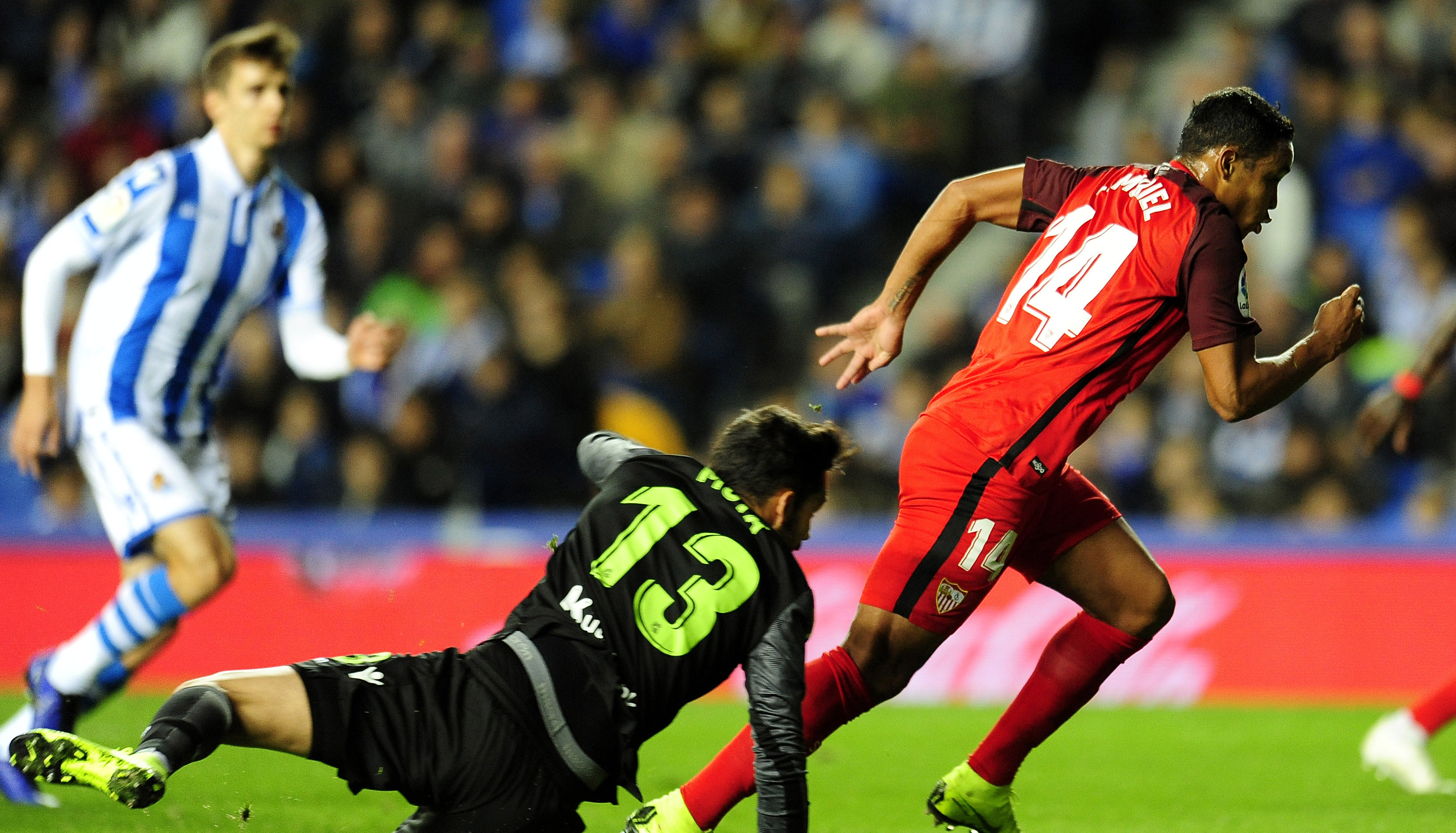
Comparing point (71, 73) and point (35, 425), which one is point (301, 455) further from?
point (35, 425)

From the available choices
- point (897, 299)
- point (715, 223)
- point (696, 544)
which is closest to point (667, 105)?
point (715, 223)

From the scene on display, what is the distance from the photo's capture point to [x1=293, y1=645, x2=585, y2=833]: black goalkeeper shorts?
342 cm

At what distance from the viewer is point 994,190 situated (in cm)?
447

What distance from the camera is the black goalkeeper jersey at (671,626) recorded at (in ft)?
11.5

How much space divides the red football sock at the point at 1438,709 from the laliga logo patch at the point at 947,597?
8.74 ft

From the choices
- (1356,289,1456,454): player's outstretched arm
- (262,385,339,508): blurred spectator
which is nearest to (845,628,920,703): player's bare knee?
(1356,289,1456,454): player's outstretched arm

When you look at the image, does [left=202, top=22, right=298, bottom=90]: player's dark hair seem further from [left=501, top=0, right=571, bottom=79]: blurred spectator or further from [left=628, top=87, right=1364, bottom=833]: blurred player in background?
[left=501, top=0, right=571, bottom=79]: blurred spectator

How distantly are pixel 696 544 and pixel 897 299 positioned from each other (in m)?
1.24

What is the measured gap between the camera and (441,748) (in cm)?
346

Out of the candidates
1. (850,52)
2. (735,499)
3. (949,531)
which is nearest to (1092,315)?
(949,531)

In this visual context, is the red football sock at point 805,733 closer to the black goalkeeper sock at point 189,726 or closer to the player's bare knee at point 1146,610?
the player's bare knee at point 1146,610

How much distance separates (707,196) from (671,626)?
740cm

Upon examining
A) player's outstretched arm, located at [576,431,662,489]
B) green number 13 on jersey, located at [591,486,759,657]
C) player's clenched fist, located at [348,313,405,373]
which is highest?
player's clenched fist, located at [348,313,405,373]

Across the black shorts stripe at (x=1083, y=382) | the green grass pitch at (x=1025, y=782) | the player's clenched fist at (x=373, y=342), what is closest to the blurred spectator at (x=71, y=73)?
the green grass pitch at (x=1025, y=782)
